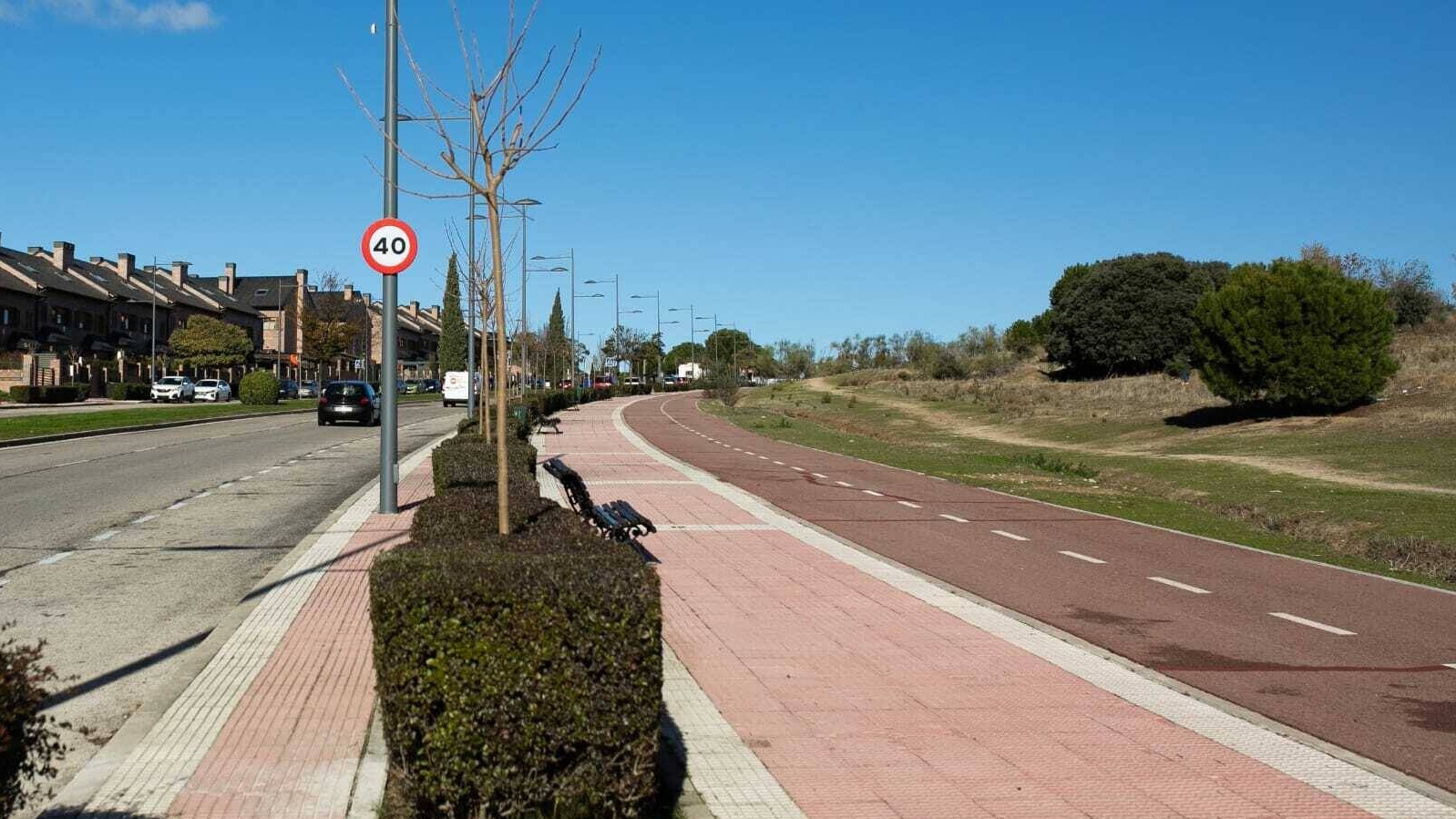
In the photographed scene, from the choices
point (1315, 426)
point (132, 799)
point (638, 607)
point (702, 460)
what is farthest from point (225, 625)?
point (1315, 426)

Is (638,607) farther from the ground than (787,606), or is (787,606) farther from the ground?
(638,607)

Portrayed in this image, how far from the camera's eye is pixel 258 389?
56.8 m

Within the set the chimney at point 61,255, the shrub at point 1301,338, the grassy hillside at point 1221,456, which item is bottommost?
the grassy hillside at point 1221,456

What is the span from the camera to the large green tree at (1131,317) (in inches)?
2901

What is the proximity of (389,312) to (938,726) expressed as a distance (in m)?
9.37

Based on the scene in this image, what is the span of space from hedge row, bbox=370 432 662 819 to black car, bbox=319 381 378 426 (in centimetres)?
3745

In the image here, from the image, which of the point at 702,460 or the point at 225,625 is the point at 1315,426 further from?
the point at 225,625

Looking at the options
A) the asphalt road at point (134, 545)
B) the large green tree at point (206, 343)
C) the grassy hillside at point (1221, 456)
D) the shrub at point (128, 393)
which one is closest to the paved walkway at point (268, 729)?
the asphalt road at point (134, 545)

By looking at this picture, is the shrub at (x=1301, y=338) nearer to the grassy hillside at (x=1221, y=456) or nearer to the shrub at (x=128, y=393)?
the grassy hillside at (x=1221, y=456)

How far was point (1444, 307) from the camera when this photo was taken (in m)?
66.8

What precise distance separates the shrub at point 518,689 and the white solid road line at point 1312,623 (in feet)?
21.4

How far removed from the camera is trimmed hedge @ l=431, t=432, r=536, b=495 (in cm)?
986

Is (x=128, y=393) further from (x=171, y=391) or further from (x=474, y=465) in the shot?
(x=474, y=465)

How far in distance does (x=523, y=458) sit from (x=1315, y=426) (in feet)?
91.2
